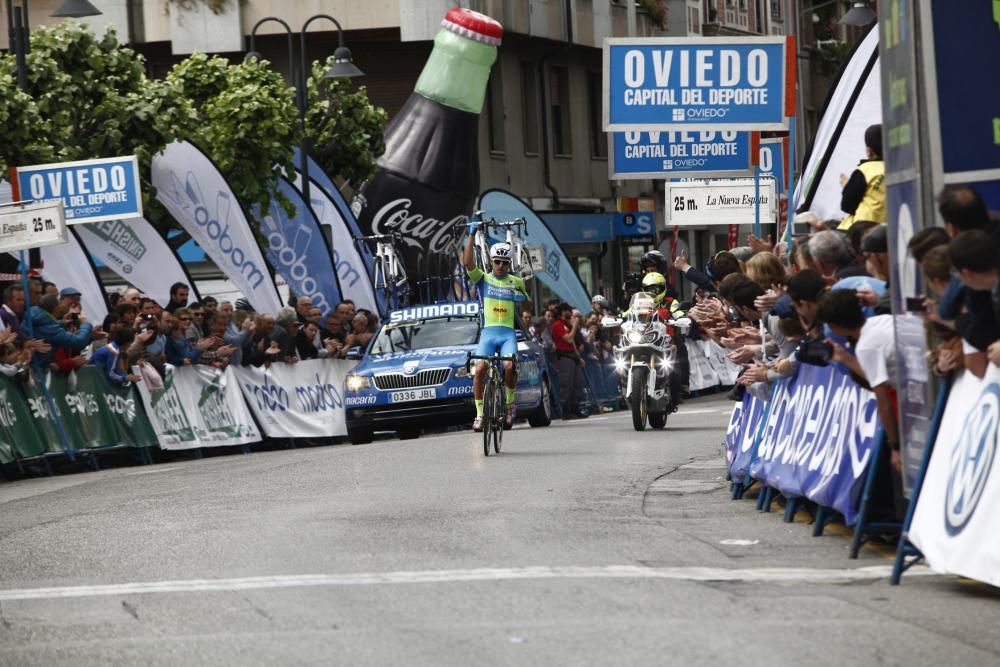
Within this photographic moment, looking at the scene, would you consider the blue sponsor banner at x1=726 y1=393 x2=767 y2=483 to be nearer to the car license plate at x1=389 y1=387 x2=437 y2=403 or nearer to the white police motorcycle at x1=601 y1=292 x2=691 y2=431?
the white police motorcycle at x1=601 y1=292 x2=691 y2=431

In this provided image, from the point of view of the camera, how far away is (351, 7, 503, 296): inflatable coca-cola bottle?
40.5 metres

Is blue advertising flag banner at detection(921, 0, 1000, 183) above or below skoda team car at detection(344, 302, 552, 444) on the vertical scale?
above

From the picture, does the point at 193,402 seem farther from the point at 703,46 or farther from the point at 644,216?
the point at 644,216

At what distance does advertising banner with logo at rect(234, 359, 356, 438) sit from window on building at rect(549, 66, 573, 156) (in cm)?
2404

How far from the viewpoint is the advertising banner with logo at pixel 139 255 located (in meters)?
27.3

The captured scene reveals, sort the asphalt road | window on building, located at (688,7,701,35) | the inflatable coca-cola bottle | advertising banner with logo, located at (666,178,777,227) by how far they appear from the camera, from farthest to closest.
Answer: window on building, located at (688,7,701,35) < the inflatable coca-cola bottle < advertising banner with logo, located at (666,178,777,227) < the asphalt road

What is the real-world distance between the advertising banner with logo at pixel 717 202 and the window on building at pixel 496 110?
1748cm

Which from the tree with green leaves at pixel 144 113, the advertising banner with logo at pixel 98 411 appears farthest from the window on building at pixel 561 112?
the advertising banner with logo at pixel 98 411

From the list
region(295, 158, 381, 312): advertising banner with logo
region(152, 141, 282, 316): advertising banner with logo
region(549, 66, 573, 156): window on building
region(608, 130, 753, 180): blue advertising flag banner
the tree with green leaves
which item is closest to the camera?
the tree with green leaves

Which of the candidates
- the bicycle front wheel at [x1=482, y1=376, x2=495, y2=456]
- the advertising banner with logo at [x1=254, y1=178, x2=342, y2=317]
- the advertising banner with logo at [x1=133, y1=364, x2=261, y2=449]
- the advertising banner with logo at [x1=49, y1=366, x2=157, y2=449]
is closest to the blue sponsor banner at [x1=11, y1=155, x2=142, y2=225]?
the advertising banner with logo at [x1=133, y1=364, x2=261, y2=449]

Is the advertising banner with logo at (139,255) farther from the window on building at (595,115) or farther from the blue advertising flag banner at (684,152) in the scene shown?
the window on building at (595,115)

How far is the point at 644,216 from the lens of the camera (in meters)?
54.3

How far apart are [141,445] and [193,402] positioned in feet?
4.78

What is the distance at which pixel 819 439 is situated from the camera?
11.7m
